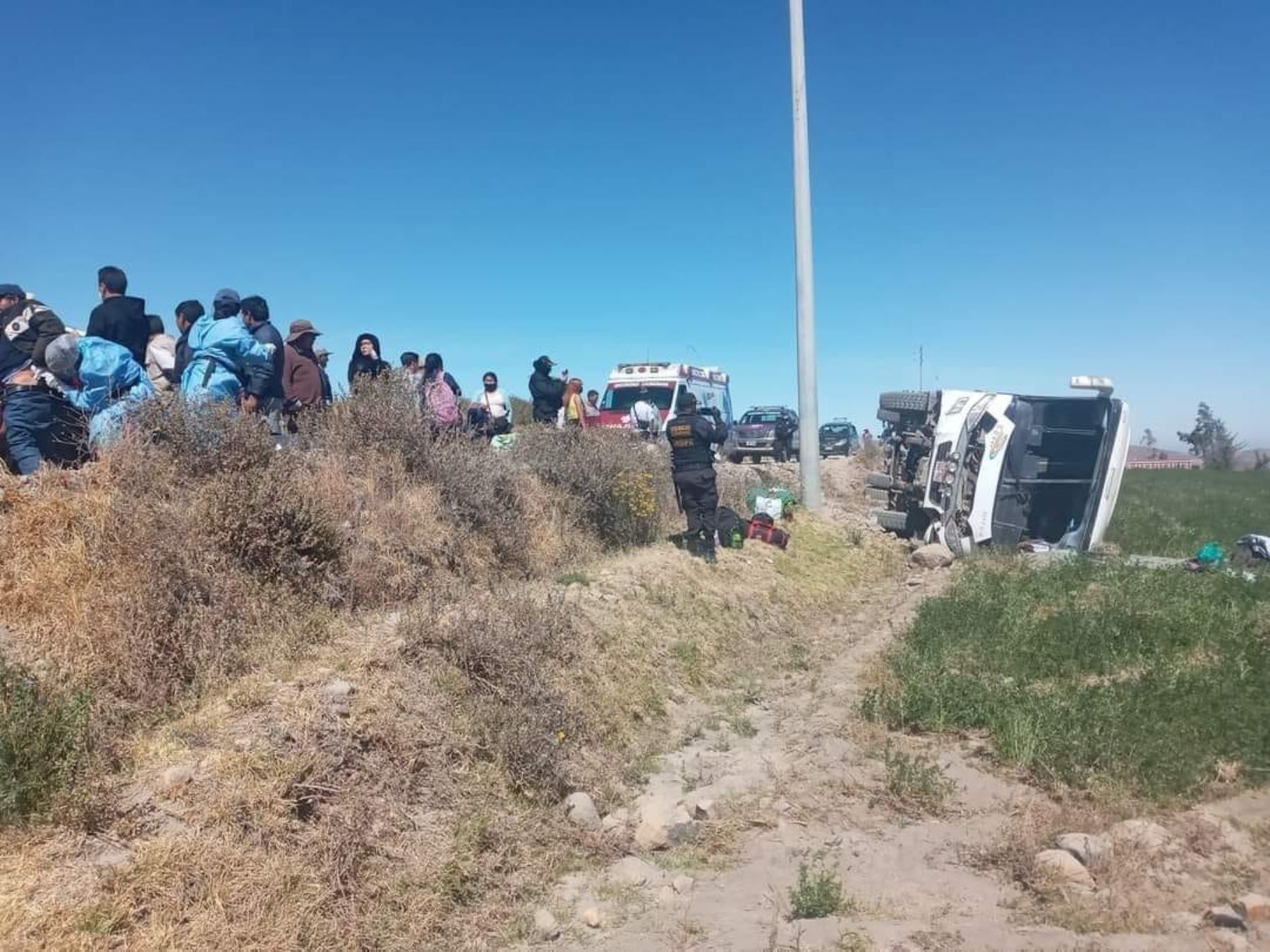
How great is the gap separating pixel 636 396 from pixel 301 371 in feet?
46.2

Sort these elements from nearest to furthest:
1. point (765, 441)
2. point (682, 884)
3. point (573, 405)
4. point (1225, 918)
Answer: point (1225, 918) < point (682, 884) < point (573, 405) < point (765, 441)

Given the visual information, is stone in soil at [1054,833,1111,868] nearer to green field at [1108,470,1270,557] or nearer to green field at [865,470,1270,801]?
green field at [865,470,1270,801]

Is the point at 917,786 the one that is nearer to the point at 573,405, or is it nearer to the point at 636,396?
the point at 573,405

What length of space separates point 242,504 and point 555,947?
11.0ft

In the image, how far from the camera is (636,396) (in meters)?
22.3

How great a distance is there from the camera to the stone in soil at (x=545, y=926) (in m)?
4.21

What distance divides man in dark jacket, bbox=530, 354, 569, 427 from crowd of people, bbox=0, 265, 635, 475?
12.7ft

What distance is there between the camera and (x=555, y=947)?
13.5 feet

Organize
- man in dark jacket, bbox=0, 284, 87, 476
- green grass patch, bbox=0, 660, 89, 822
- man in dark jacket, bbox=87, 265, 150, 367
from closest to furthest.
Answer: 1. green grass patch, bbox=0, 660, 89, 822
2. man in dark jacket, bbox=0, 284, 87, 476
3. man in dark jacket, bbox=87, 265, 150, 367

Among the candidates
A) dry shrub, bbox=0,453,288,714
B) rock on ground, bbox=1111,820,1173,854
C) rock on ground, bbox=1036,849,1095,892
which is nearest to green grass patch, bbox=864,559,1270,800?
rock on ground, bbox=1111,820,1173,854

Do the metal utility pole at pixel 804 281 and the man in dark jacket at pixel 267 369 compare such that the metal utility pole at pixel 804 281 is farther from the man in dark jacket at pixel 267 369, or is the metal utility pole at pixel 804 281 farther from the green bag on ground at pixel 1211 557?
the man in dark jacket at pixel 267 369

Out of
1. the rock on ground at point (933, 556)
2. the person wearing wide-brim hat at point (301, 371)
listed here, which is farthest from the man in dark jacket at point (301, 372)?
the rock on ground at point (933, 556)

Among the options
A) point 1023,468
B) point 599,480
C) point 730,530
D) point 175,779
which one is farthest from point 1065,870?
point 1023,468

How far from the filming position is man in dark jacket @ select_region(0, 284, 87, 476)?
6.48 m
